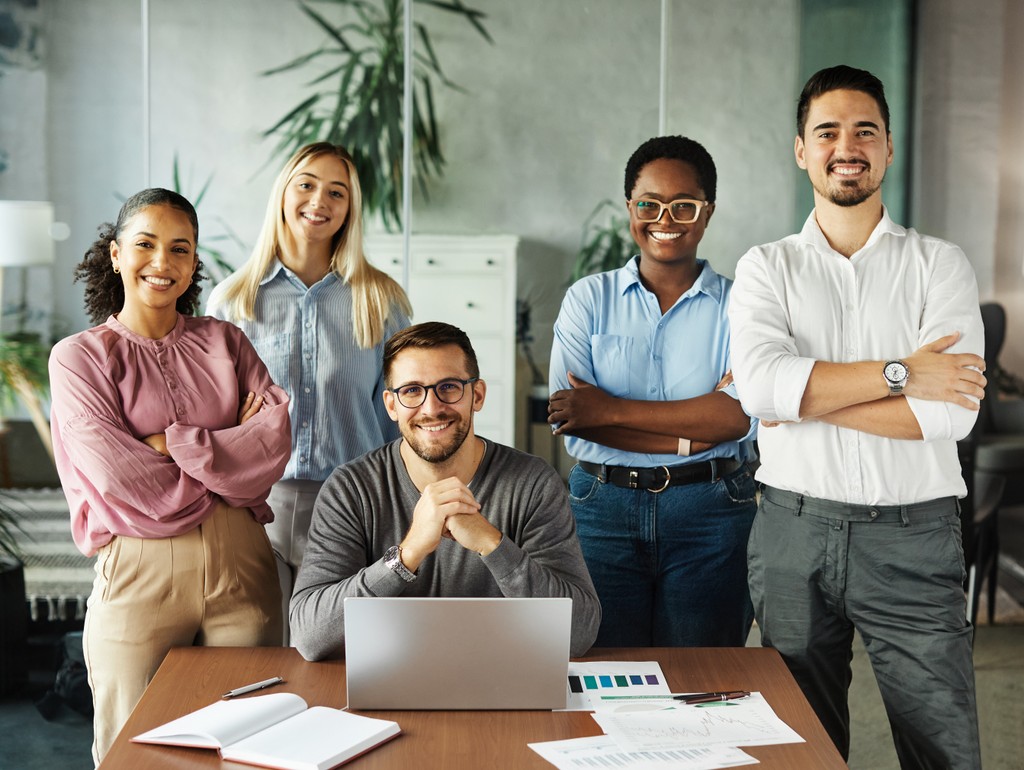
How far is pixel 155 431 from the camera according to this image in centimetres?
224

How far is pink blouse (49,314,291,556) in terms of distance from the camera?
2.16m

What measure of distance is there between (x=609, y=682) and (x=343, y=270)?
4.56 ft

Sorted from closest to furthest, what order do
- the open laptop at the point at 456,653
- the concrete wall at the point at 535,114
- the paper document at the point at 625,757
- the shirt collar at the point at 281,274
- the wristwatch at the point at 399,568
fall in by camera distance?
the paper document at the point at 625,757
the open laptop at the point at 456,653
the wristwatch at the point at 399,568
the shirt collar at the point at 281,274
the concrete wall at the point at 535,114

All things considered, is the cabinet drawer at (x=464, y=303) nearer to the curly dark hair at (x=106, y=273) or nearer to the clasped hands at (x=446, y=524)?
the curly dark hair at (x=106, y=273)

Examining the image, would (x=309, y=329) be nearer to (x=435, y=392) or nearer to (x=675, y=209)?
(x=435, y=392)

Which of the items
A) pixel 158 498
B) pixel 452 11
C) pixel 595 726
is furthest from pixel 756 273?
pixel 452 11

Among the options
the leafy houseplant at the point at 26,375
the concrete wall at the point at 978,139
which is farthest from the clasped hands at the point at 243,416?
the concrete wall at the point at 978,139

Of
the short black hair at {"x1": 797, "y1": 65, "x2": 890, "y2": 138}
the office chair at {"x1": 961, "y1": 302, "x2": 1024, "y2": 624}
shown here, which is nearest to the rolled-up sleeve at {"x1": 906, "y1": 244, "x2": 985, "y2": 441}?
the short black hair at {"x1": 797, "y1": 65, "x2": 890, "y2": 138}

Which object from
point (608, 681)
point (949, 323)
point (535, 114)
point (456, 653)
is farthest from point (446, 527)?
point (535, 114)

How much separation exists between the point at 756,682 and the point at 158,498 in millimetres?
1206

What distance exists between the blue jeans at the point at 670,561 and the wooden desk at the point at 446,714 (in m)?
0.55

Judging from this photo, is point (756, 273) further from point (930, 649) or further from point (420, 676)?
point (420, 676)

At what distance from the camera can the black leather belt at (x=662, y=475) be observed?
2572mm

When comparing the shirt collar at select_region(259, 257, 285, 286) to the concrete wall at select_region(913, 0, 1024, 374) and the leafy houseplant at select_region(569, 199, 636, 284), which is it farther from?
the concrete wall at select_region(913, 0, 1024, 374)
